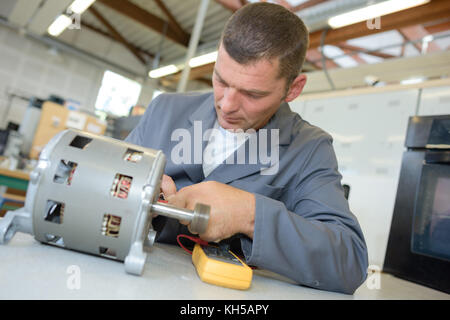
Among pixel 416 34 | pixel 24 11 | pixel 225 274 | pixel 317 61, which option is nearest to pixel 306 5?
pixel 416 34

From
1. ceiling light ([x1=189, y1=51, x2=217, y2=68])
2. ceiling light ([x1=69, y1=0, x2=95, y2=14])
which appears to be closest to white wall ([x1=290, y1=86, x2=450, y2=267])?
ceiling light ([x1=189, y1=51, x2=217, y2=68])

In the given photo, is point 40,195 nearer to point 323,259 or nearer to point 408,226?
point 323,259

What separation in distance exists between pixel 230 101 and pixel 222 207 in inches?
14.6

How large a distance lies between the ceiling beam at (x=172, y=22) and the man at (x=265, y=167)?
5762 mm

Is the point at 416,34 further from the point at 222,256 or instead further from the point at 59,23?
the point at 222,256

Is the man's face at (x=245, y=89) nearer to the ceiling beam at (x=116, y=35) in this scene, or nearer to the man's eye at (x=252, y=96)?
the man's eye at (x=252, y=96)

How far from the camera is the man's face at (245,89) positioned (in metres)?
0.86

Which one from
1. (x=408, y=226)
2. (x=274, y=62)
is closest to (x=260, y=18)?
(x=274, y=62)

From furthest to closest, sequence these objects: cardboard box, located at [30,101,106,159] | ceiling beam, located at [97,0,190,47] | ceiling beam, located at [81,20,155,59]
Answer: ceiling beam, located at [81,20,155,59] < ceiling beam, located at [97,0,190,47] < cardboard box, located at [30,101,106,159]

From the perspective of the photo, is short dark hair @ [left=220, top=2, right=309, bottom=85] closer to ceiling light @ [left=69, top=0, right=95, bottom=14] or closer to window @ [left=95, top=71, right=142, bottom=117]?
ceiling light @ [left=69, top=0, right=95, bottom=14]

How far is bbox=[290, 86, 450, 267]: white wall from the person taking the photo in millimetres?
1764

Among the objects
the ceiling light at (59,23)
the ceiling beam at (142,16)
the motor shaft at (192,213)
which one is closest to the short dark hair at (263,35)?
the motor shaft at (192,213)

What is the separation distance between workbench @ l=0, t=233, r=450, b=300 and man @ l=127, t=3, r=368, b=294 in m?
0.09

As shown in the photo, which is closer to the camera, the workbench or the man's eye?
the workbench
